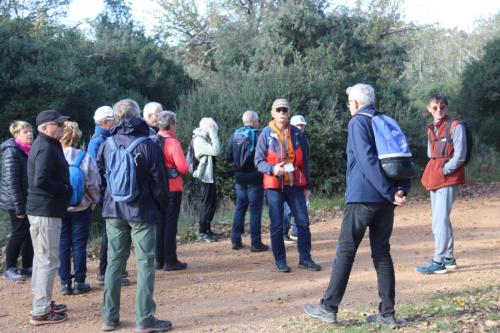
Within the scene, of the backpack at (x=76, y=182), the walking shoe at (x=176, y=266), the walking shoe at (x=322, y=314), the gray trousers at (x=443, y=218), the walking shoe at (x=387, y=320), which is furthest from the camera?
the walking shoe at (x=176, y=266)

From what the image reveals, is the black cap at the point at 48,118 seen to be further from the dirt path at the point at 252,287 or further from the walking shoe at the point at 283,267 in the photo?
the walking shoe at the point at 283,267

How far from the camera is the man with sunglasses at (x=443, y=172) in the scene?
6.71 metres

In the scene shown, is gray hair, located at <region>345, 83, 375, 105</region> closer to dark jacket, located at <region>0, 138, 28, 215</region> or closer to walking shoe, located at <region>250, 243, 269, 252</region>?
walking shoe, located at <region>250, 243, 269, 252</region>

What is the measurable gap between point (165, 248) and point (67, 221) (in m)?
1.41

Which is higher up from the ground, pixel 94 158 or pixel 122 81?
pixel 122 81

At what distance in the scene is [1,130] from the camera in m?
15.4

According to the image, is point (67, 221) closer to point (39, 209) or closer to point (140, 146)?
point (39, 209)

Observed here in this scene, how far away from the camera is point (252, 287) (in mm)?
6727

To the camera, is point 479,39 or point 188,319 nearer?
point 188,319

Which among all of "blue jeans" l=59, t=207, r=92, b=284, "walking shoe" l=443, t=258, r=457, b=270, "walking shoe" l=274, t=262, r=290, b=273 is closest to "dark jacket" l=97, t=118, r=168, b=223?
"blue jeans" l=59, t=207, r=92, b=284

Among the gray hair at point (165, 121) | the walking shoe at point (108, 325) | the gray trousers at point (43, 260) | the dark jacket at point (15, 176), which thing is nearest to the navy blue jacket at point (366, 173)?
the walking shoe at point (108, 325)

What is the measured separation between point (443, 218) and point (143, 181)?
3.82 meters

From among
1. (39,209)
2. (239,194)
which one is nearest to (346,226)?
(39,209)

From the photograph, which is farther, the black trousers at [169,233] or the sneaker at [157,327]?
the black trousers at [169,233]
